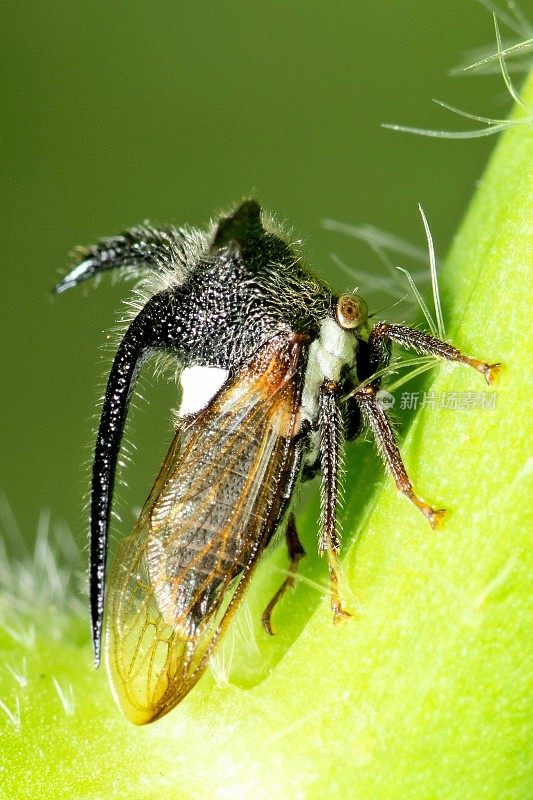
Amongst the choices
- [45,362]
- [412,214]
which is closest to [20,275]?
[45,362]

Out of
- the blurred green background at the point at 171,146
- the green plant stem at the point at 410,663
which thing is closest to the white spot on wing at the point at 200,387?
the green plant stem at the point at 410,663

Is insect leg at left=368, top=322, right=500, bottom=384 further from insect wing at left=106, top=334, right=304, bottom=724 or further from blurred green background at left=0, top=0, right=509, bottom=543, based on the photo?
blurred green background at left=0, top=0, right=509, bottom=543

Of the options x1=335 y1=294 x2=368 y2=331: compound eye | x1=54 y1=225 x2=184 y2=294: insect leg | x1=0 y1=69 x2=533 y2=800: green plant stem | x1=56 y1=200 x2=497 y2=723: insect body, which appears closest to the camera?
x1=0 y1=69 x2=533 y2=800: green plant stem

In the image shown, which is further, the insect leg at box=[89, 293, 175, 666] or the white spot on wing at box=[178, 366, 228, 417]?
the white spot on wing at box=[178, 366, 228, 417]

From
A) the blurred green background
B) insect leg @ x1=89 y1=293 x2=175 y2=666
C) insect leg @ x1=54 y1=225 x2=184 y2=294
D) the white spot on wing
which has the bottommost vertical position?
the blurred green background

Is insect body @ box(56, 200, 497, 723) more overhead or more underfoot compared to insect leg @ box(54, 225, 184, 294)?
more underfoot

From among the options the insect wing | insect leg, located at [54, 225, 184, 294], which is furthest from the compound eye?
insect leg, located at [54, 225, 184, 294]

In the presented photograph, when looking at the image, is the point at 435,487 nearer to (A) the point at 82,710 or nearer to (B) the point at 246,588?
(B) the point at 246,588
